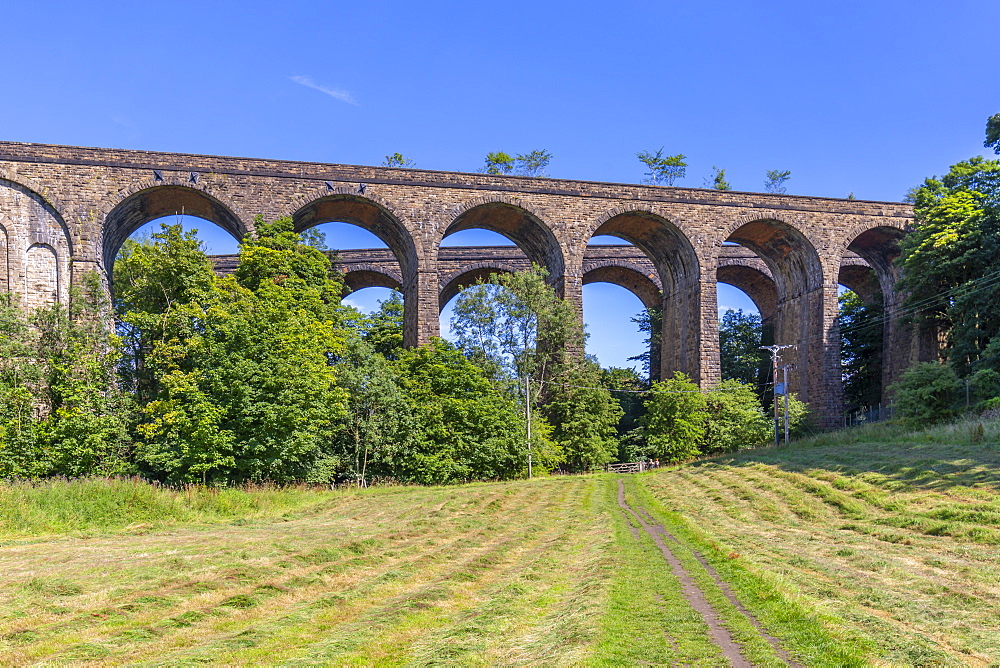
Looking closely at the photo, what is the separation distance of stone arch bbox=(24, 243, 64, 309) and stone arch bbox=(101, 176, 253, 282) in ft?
Answer: 6.28

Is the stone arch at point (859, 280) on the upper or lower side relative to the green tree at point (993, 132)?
lower

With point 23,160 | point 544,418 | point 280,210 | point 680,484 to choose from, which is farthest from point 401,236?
point 680,484

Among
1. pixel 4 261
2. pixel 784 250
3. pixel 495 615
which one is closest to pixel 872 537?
pixel 495 615

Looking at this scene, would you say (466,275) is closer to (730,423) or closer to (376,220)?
(376,220)

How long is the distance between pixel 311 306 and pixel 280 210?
5.96 m

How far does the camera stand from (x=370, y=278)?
168 ft

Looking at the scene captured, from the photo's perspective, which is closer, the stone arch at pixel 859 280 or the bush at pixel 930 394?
the bush at pixel 930 394

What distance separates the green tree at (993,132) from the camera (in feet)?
109

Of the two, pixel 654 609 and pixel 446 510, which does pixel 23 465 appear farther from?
pixel 654 609

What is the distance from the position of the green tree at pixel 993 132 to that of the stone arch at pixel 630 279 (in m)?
21.0

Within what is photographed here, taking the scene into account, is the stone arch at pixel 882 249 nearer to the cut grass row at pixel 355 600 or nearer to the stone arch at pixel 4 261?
the cut grass row at pixel 355 600

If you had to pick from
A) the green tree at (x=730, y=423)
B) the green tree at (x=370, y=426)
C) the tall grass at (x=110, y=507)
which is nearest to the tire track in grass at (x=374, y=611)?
the tall grass at (x=110, y=507)

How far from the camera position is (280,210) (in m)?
33.8

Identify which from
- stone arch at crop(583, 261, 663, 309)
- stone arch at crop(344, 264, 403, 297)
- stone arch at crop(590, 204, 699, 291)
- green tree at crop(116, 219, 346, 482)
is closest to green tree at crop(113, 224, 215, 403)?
green tree at crop(116, 219, 346, 482)
